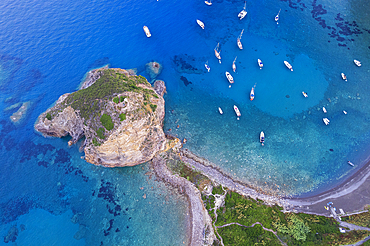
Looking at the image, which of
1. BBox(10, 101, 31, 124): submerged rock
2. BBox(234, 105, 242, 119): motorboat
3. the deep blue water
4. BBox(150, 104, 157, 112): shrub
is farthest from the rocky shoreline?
BBox(10, 101, 31, 124): submerged rock

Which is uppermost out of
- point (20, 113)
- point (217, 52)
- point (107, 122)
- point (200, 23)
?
point (200, 23)

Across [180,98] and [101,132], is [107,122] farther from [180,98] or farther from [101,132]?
[180,98]

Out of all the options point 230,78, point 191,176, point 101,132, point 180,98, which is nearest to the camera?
point 101,132

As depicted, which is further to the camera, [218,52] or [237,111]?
[218,52]

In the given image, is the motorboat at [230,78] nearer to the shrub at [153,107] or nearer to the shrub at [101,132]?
the shrub at [153,107]

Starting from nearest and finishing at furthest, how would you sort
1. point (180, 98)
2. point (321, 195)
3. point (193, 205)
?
point (193, 205) → point (321, 195) → point (180, 98)

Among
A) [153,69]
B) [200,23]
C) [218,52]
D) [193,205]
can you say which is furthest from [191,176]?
[200,23]

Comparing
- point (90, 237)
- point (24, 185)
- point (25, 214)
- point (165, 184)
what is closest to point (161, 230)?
point (165, 184)
